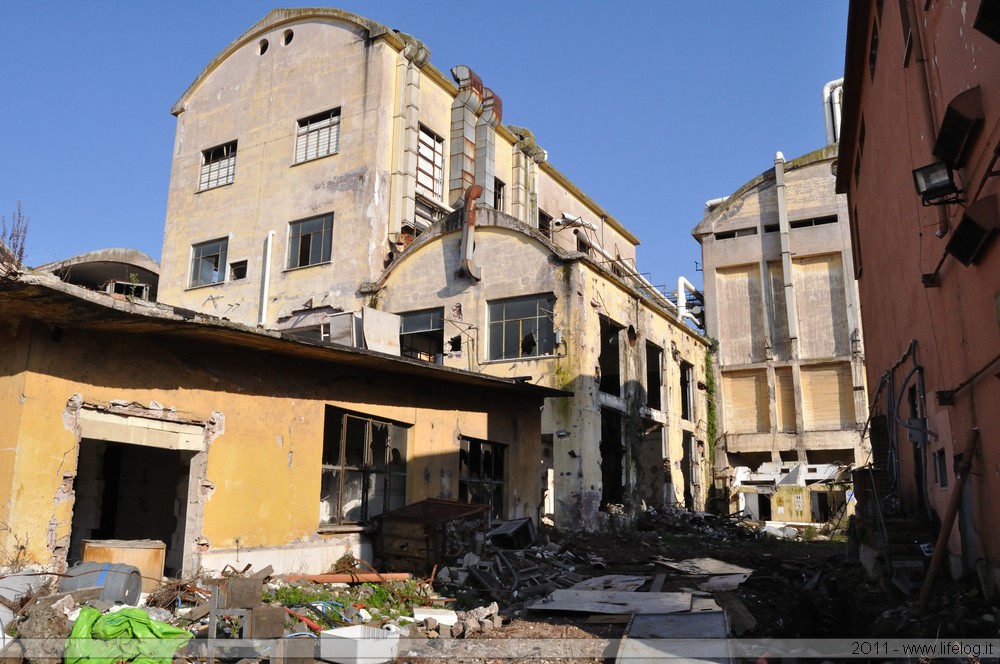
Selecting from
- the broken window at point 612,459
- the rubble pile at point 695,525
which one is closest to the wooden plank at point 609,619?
the rubble pile at point 695,525

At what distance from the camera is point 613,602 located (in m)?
9.26

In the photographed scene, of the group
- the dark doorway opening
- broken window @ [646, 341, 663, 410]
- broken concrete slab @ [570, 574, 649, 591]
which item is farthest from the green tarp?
broken window @ [646, 341, 663, 410]

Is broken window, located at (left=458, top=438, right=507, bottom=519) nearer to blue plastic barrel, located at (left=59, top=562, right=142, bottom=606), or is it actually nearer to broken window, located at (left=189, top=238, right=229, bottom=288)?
blue plastic barrel, located at (left=59, top=562, right=142, bottom=606)

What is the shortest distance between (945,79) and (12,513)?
10604 mm

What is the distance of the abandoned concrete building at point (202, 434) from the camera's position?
8.05 meters

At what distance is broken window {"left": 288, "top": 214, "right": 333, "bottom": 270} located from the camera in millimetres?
22562

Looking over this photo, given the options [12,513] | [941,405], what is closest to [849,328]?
[941,405]

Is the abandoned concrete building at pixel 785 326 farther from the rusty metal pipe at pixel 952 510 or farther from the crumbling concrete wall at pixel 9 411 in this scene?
the crumbling concrete wall at pixel 9 411

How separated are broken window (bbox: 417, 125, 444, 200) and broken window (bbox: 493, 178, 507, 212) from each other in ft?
7.72

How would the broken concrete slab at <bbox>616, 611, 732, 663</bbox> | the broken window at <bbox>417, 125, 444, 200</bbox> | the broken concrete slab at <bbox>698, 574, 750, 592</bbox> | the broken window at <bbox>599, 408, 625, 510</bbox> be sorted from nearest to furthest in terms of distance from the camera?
1. the broken concrete slab at <bbox>616, 611, 732, 663</bbox>
2. the broken concrete slab at <bbox>698, 574, 750, 592</bbox>
3. the broken window at <bbox>599, 408, 625, 510</bbox>
4. the broken window at <bbox>417, 125, 444, 200</bbox>

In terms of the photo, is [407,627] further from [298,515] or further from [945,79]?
[945,79]

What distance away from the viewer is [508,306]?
1980 cm

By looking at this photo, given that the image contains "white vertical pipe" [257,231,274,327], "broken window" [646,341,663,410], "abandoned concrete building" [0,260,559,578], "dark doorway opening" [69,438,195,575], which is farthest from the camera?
"broken window" [646,341,663,410]

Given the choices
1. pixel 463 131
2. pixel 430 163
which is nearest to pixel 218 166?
pixel 430 163
